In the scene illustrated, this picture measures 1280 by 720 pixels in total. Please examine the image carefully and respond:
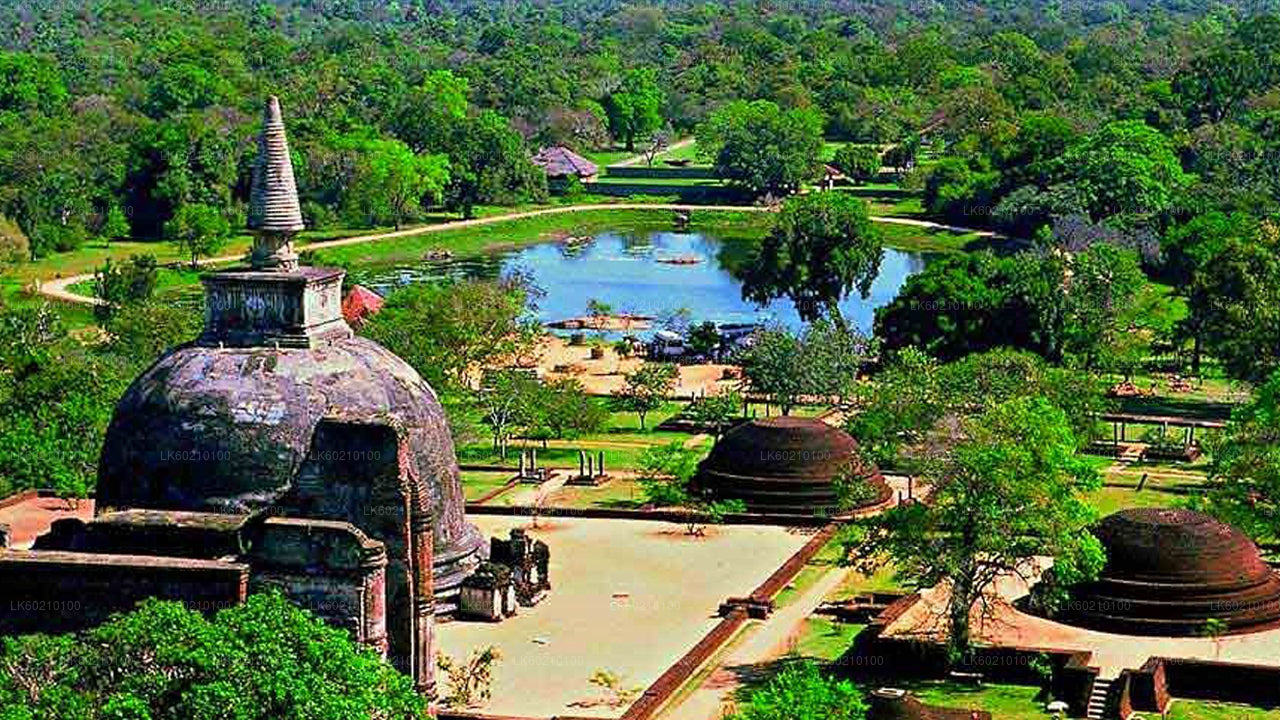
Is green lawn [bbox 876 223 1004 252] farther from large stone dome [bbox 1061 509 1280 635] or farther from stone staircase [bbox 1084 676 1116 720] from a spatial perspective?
stone staircase [bbox 1084 676 1116 720]

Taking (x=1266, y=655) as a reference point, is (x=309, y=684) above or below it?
above

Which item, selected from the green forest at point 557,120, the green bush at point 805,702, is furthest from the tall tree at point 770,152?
the green bush at point 805,702

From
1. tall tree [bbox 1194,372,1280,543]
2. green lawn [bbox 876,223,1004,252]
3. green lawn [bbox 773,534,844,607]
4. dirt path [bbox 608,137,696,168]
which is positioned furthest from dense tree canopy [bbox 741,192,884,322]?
dirt path [bbox 608,137,696,168]

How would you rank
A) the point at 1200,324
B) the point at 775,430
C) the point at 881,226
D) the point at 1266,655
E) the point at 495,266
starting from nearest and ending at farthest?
1. the point at 1266,655
2. the point at 775,430
3. the point at 1200,324
4. the point at 495,266
5. the point at 881,226

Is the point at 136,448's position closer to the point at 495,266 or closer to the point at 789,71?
the point at 495,266

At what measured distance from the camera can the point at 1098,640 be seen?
145 ft

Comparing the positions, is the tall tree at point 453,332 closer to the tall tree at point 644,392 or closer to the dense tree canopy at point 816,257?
the tall tree at point 644,392

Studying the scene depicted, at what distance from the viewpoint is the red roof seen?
7896 centimetres

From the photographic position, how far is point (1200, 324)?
74.6 m

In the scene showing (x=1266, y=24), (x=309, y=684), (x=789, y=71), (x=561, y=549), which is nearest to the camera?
(x=309, y=684)

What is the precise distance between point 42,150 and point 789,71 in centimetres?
7010

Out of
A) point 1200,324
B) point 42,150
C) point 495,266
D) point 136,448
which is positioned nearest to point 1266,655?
point 136,448

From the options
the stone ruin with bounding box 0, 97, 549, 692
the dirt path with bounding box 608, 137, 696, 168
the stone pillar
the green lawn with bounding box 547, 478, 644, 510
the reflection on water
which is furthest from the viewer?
the dirt path with bounding box 608, 137, 696, 168

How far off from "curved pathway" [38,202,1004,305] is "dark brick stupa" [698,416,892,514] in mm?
42801
